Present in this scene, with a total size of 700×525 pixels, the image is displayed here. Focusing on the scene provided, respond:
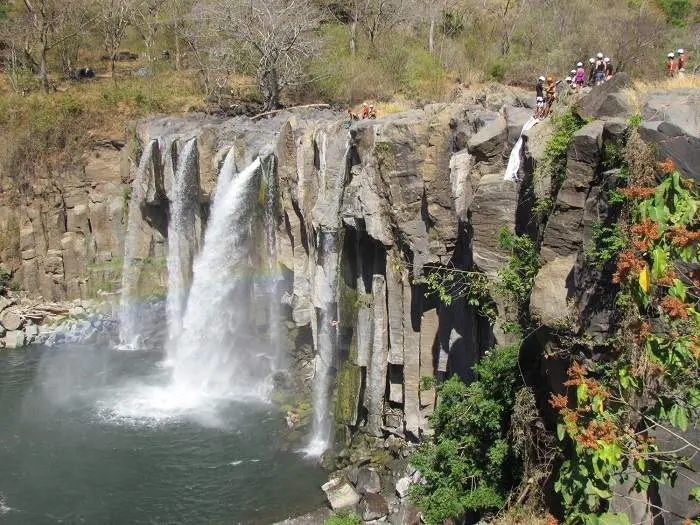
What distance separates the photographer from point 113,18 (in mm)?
41000

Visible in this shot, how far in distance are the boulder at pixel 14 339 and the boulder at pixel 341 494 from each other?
1873cm

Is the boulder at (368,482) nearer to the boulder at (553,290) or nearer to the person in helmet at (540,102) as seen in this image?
the boulder at (553,290)

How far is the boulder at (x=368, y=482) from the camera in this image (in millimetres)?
17500

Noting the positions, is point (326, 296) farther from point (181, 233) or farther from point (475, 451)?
point (181, 233)

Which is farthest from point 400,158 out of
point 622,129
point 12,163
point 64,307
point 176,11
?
point 176,11

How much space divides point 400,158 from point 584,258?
8.40 meters

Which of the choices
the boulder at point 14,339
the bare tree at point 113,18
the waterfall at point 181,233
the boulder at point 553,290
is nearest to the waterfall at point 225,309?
the waterfall at point 181,233

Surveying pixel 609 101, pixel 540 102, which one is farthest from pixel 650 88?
pixel 540 102

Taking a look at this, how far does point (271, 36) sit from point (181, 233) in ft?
38.8

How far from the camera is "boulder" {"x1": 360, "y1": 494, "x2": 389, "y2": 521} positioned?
16656 mm

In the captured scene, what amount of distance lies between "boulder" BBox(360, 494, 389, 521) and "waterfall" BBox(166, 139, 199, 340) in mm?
14607

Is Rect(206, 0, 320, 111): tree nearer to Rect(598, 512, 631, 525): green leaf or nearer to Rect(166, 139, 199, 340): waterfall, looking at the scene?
Rect(166, 139, 199, 340): waterfall

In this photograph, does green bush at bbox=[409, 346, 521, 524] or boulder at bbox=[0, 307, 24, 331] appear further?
boulder at bbox=[0, 307, 24, 331]

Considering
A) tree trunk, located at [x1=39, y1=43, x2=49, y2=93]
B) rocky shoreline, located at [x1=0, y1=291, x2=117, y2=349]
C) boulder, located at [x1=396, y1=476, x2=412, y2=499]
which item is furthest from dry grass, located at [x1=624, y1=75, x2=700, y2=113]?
tree trunk, located at [x1=39, y1=43, x2=49, y2=93]
